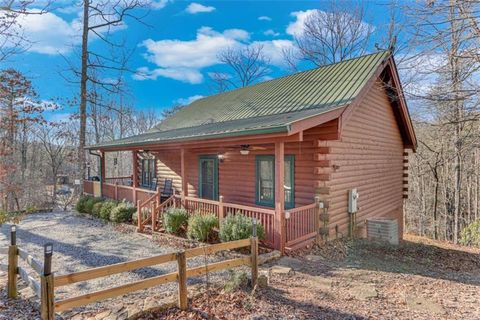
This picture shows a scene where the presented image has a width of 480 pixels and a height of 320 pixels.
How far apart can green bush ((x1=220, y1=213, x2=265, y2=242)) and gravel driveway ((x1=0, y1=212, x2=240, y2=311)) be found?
1.90 feet

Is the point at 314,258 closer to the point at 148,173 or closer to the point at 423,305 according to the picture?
the point at 423,305

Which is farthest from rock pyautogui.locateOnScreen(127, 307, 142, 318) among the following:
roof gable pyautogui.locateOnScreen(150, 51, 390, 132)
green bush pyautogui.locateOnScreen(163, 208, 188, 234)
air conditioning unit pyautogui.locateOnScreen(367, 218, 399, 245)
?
air conditioning unit pyautogui.locateOnScreen(367, 218, 399, 245)

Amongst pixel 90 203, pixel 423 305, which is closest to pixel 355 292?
pixel 423 305

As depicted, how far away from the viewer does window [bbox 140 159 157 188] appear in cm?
1467

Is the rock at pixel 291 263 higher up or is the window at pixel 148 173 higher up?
the window at pixel 148 173

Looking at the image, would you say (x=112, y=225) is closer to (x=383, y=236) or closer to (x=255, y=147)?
(x=255, y=147)

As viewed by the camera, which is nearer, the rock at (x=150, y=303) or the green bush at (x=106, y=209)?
the rock at (x=150, y=303)

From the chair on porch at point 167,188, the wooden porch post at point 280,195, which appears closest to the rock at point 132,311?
the wooden porch post at point 280,195

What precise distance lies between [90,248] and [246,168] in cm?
489

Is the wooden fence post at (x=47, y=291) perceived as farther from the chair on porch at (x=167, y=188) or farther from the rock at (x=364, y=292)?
the chair on porch at (x=167, y=188)

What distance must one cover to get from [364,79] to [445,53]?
8.72 feet

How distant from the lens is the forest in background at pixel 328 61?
19.3ft

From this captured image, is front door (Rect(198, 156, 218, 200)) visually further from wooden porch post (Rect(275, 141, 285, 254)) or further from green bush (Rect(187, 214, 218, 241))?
wooden porch post (Rect(275, 141, 285, 254))

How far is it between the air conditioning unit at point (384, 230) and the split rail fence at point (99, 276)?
18.0 ft
